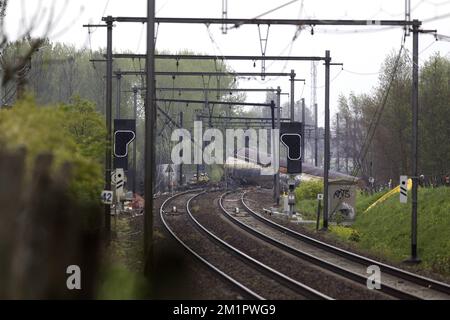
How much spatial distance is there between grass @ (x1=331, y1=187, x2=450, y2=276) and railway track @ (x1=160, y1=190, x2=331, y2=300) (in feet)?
17.1

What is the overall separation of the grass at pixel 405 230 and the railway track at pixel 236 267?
5198mm

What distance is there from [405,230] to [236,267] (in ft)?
35.8

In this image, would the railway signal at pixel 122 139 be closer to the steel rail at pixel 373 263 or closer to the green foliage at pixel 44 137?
the steel rail at pixel 373 263

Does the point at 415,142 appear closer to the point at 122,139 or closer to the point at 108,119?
the point at 108,119

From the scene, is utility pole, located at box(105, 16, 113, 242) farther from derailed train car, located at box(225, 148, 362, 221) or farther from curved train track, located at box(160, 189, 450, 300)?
derailed train car, located at box(225, 148, 362, 221)

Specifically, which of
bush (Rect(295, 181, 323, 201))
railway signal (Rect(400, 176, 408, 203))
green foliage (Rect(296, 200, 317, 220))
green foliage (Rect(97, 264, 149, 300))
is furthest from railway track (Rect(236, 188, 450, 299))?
bush (Rect(295, 181, 323, 201))

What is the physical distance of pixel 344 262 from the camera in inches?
770

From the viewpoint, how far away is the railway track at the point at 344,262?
592 inches

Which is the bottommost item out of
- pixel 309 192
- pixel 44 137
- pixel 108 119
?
pixel 309 192

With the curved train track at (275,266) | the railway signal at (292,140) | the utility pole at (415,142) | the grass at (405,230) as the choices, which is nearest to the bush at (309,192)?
the grass at (405,230)

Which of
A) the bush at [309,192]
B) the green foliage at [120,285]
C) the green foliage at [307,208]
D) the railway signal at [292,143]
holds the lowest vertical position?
the green foliage at [307,208]

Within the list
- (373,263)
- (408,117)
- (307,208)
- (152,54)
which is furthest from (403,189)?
(408,117)
